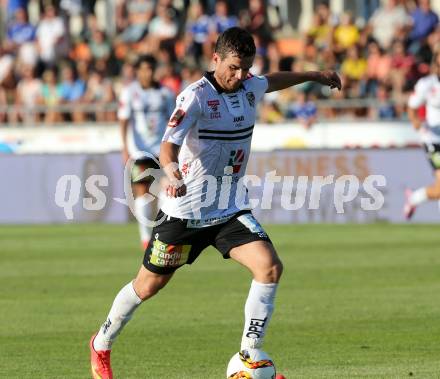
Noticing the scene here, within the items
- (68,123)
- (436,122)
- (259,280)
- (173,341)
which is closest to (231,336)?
(173,341)

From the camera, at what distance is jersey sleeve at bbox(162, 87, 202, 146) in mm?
7754

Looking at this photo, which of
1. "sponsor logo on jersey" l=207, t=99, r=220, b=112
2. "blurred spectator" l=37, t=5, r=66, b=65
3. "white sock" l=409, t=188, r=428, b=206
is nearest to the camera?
"sponsor logo on jersey" l=207, t=99, r=220, b=112

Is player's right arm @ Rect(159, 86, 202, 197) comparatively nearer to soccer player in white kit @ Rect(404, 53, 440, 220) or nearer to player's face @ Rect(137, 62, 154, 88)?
player's face @ Rect(137, 62, 154, 88)

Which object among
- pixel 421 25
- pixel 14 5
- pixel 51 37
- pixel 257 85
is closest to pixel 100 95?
pixel 51 37

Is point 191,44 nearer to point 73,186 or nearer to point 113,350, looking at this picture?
point 73,186

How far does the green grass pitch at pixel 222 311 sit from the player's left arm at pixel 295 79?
195 centimetres

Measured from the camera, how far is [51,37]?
1081 inches

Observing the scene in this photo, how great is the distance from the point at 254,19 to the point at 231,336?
17195mm

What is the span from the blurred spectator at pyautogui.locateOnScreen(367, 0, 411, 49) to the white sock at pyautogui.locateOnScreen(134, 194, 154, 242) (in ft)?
33.1

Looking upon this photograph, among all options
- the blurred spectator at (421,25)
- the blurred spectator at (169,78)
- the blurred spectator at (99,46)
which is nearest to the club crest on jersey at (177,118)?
the blurred spectator at (169,78)

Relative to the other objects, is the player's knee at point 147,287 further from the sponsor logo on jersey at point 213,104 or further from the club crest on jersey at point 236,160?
the sponsor logo on jersey at point 213,104

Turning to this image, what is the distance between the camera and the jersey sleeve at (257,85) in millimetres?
8266

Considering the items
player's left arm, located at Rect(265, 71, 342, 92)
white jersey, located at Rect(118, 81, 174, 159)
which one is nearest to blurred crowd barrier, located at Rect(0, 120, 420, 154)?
white jersey, located at Rect(118, 81, 174, 159)

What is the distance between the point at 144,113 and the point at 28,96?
9880 millimetres
